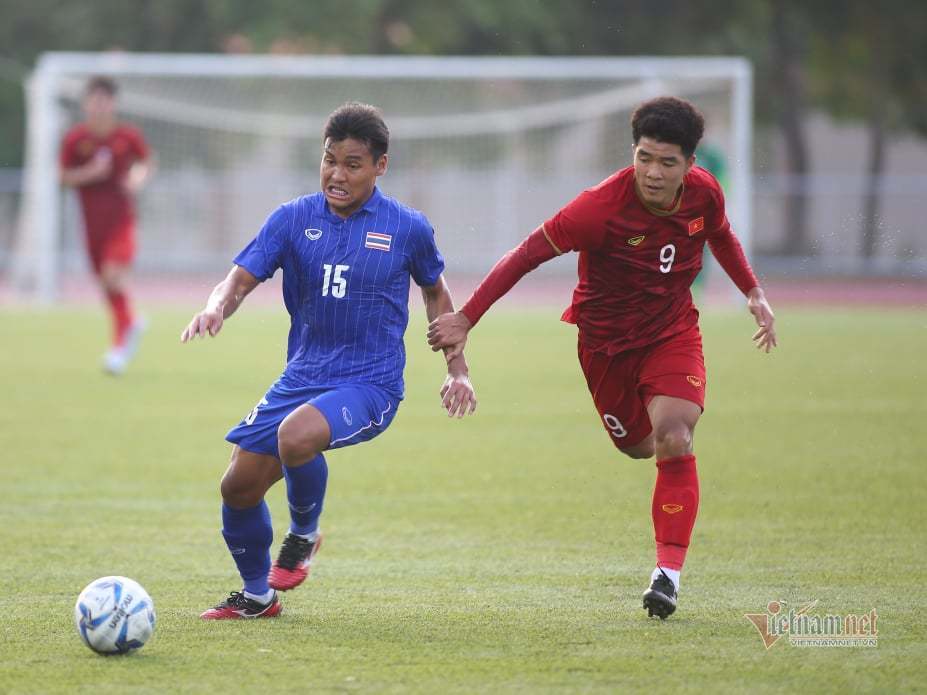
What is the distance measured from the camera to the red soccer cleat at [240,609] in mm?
5281

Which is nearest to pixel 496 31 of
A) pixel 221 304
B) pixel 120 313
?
pixel 120 313

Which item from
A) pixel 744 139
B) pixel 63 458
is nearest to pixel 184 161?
pixel 744 139

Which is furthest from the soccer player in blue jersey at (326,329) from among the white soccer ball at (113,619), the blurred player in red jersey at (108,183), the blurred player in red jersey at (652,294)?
the blurred player in red jersey at (108,183)

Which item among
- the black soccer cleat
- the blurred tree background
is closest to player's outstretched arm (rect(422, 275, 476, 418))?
the black soccer cleat

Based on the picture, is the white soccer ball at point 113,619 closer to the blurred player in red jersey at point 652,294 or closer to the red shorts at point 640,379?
the blurred player in red jersey at point 652,294

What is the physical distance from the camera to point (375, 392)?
5.43 metres

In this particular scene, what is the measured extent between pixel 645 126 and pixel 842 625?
1.94 metres

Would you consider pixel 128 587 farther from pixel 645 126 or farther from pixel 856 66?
pixel 856 66

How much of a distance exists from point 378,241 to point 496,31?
2760 centimetres

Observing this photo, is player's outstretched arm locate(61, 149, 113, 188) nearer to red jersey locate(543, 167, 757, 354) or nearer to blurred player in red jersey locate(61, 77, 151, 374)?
blurred player in red jersey locate(61, 77, 151, 374)

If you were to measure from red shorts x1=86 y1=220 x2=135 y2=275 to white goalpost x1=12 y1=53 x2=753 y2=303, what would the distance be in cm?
769

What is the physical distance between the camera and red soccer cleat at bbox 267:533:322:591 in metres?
5.52

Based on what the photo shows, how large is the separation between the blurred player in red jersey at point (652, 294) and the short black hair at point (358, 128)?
25.8 inches

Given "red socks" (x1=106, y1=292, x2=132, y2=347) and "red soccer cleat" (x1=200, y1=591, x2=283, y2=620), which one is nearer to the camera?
"red soccer cleat" (x1=200, y1=591, x2=283, y2=620)
